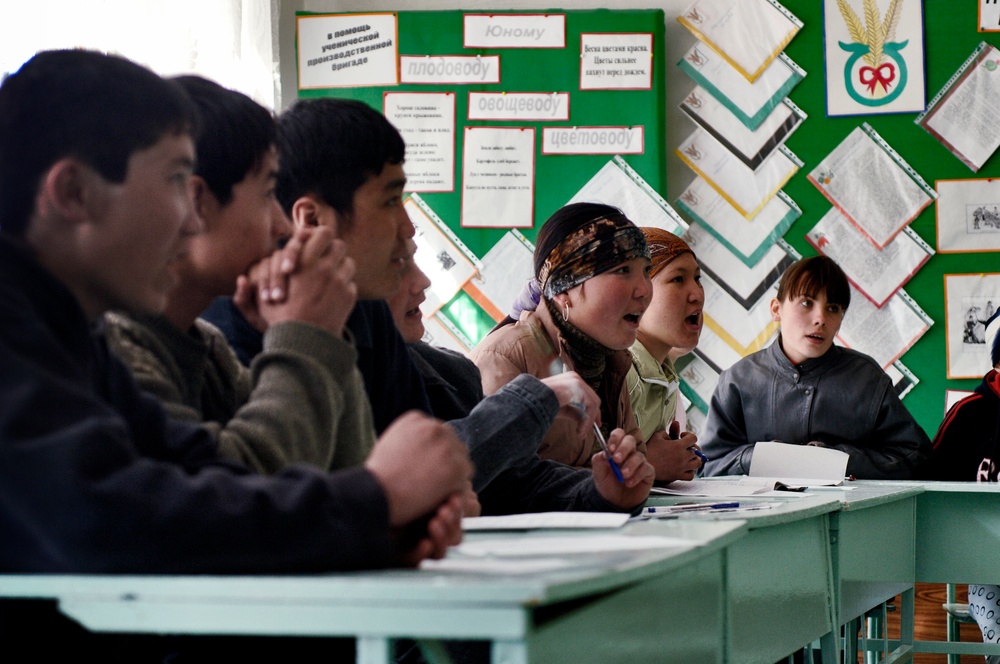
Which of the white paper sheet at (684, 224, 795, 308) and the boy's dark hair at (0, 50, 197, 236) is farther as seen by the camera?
the white paper sheet at (684, 224, 795, 308)

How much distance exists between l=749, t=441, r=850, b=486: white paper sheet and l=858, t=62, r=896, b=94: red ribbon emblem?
1.90m

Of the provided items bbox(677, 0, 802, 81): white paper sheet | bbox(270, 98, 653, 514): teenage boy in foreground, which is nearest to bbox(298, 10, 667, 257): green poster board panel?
bbox(677, 0, 802, 81): white paper sheet

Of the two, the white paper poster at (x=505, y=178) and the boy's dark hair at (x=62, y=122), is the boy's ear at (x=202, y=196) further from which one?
the white paper poster at (x=505, y=178)

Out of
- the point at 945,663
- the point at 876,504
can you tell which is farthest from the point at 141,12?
the point at 945,663

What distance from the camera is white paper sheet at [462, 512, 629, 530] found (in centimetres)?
133

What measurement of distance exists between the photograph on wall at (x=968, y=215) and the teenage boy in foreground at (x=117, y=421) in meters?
3.88

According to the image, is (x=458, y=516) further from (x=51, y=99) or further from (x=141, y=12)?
(x=141, y=12)

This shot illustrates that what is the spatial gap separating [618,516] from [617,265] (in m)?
1.38

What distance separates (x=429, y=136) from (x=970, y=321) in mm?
2213

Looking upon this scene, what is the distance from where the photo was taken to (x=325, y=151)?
5.42 feet

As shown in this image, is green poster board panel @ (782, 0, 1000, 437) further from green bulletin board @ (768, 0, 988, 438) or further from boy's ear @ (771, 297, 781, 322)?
boy's ear @ (771, 297, 781, 322)

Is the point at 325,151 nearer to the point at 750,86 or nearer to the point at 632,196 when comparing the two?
the point at 632,196

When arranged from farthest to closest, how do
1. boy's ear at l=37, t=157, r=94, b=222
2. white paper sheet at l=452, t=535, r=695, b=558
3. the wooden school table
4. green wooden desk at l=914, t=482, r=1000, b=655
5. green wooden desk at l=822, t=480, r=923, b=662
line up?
green wooden desk at l=914, t=482, r=1000, b=655 → green wooden desk at l=822, t=480, r=923, b=662 → white paper sheet at l=452, t=535, r=695, b=558 → boy's ear at l=37, t=157, r=94, b=222 → the wooden school table

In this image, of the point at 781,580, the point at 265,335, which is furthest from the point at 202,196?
the point at 781,580
